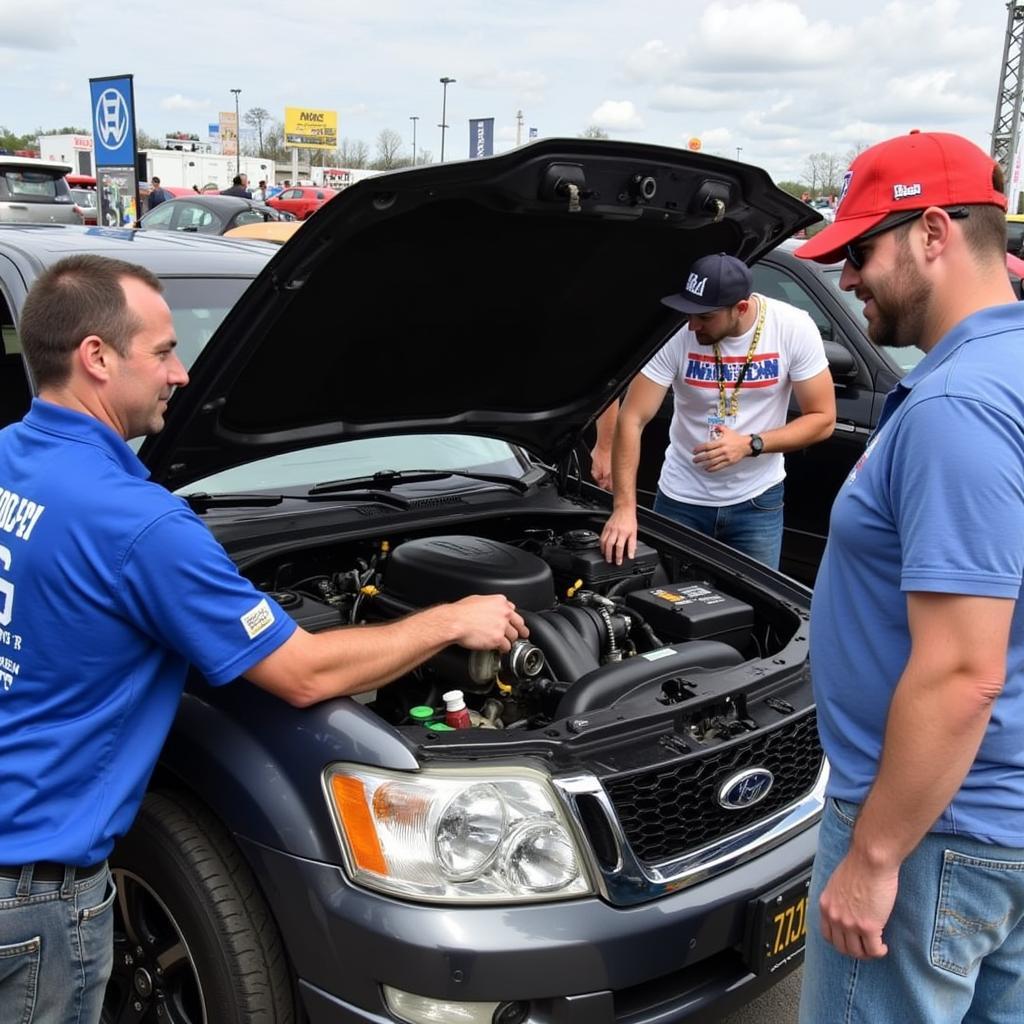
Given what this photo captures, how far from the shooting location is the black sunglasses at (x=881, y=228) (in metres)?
1.56

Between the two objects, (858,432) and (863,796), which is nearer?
(863,796)

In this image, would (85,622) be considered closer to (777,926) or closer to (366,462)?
(777,926)

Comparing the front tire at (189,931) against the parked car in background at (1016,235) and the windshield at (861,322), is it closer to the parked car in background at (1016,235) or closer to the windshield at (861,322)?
the windshield at (861,322)

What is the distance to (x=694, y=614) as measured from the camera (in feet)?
9.03

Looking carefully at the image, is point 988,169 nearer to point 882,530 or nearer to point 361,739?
point 882,530

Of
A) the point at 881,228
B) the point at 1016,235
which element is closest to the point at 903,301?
the point at 881,228

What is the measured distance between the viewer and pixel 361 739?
6.18 feet

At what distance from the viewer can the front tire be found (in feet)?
6.28

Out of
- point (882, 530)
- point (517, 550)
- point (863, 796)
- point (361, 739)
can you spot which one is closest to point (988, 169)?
point (882, 530)

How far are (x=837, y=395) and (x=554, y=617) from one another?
2.98m

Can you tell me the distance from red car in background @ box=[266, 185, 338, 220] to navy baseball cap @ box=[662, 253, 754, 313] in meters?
23.4

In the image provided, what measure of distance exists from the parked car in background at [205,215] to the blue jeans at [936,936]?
1387cm

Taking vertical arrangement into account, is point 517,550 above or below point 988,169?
below

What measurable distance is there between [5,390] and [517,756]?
285 centimetres
